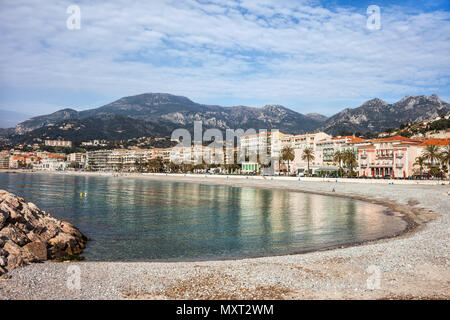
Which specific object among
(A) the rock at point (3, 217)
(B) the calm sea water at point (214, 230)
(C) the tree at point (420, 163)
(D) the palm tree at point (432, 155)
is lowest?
(B) the calm sea water at point (214, 230)

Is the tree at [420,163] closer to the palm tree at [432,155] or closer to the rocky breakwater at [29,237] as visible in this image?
the palm tree at [432,155]

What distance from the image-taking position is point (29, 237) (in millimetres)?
14016

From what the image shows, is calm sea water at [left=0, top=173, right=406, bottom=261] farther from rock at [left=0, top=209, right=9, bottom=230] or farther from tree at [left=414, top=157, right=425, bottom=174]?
tree at [left=414, top=157, right=425, bottom=174]

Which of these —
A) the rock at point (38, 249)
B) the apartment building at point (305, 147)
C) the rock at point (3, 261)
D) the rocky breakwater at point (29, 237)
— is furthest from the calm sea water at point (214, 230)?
the apartment building at point (305, 147)

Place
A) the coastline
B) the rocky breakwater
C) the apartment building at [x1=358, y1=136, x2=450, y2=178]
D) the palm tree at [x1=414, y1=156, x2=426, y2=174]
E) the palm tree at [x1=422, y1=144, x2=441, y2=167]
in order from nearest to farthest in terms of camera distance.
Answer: the coastline < the rocky breakwater < the palm tree at [x1=422, y1=144, x2=441, y2=167] < the palm tree at [x1=414, y1=156, x2=426, y2=174] < the apartment building at [x1=358, y1=136, x2=450, y2=178]

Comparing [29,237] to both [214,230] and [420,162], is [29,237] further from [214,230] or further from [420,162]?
[420,162]

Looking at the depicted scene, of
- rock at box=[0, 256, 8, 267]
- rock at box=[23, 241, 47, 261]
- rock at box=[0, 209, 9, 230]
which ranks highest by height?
rock at box=[0, 209, 9, 230]

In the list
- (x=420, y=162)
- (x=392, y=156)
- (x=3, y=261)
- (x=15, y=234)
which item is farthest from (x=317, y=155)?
(x=3, y=261)

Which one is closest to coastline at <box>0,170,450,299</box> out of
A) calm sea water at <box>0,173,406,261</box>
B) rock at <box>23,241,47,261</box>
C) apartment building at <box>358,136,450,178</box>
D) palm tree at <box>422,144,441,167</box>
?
rock at <box>23,241,47,261</box>

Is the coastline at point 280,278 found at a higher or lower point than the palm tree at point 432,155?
lower

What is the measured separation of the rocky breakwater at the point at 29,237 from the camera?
11.7 metres

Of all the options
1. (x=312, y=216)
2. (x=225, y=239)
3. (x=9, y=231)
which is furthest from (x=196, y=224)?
(x=9, y=231)

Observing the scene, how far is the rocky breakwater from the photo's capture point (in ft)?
38.2

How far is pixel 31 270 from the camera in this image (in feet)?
34.5
